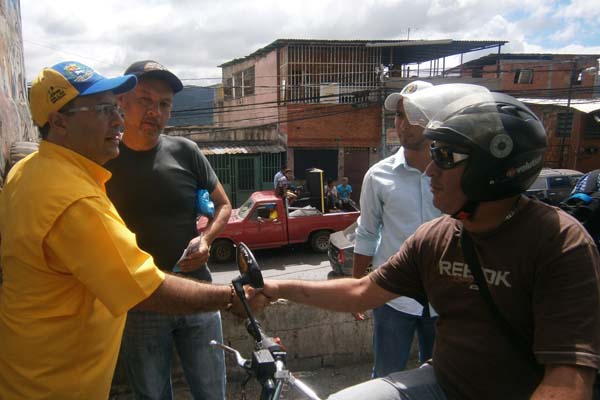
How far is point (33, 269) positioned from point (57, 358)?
1.24 feet

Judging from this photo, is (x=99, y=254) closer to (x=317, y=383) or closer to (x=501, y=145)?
(x=501, y=145)

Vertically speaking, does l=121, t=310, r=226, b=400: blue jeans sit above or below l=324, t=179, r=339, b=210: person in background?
above

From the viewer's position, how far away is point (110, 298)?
1.65m

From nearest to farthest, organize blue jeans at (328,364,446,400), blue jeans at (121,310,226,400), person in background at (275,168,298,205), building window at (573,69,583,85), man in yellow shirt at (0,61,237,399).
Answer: man in yellow shirt at (0,61,237,399) → blue jeans at (328,364,446,400) → blue jeans at (121,310,226,400) → person in background at (275,168,298,205) → building window at (573,69,583,85)

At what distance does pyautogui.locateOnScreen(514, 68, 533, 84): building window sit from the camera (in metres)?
28.5

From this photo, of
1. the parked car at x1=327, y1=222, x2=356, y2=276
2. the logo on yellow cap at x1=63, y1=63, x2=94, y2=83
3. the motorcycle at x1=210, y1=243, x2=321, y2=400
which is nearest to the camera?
the motorcycle at x1=210, y1=243, x2=321, y2=400

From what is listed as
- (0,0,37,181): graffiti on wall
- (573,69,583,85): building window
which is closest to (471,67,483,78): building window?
(573,69,583,85): building window

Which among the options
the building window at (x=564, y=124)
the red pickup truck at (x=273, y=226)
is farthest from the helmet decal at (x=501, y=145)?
the building window at (x=564, y=124)

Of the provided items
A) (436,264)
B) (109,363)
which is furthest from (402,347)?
(109,363)

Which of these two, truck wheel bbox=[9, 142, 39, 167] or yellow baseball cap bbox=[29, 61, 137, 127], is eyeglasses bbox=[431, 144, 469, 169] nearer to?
yellow baseball cap bbox=[29, 61, 137, 127]

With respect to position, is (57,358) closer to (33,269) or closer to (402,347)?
(33,269)

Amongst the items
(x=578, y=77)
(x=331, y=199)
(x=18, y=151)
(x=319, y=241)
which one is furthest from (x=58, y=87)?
(x=578, y=77)

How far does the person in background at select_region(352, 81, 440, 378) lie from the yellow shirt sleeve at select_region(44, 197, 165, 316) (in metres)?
1.70

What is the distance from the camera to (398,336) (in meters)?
2.87
